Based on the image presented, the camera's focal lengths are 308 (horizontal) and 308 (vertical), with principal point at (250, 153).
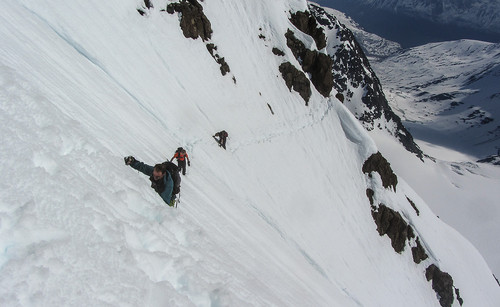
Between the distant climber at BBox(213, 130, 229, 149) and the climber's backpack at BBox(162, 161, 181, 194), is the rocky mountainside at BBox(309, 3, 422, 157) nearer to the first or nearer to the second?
the distant climber at BBox(213, 130, 229, 149)

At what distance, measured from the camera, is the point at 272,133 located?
31.2 metres

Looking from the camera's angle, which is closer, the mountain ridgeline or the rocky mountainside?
the mountain ridgeline

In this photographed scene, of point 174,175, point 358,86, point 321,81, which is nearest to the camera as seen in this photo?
point 174,175

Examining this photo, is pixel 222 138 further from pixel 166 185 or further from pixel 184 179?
pixel 166 185

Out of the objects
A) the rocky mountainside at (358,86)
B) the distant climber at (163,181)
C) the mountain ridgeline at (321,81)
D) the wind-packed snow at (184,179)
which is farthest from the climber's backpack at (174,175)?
the rocky mountainside at (358,86)

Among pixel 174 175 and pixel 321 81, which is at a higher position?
pixel 174 175

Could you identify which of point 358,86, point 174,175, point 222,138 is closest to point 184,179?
point 174,175

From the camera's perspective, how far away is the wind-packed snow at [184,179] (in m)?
4.14

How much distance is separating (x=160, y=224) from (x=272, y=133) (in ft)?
84.7

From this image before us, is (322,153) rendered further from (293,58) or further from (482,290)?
(482,290)

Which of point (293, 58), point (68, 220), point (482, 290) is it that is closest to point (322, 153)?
point (293, 58)

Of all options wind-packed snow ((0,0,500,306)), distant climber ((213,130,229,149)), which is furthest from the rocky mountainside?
distant climber ((213,130,229,149))

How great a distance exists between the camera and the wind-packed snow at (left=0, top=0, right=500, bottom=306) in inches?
163

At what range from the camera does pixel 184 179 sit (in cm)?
1249
